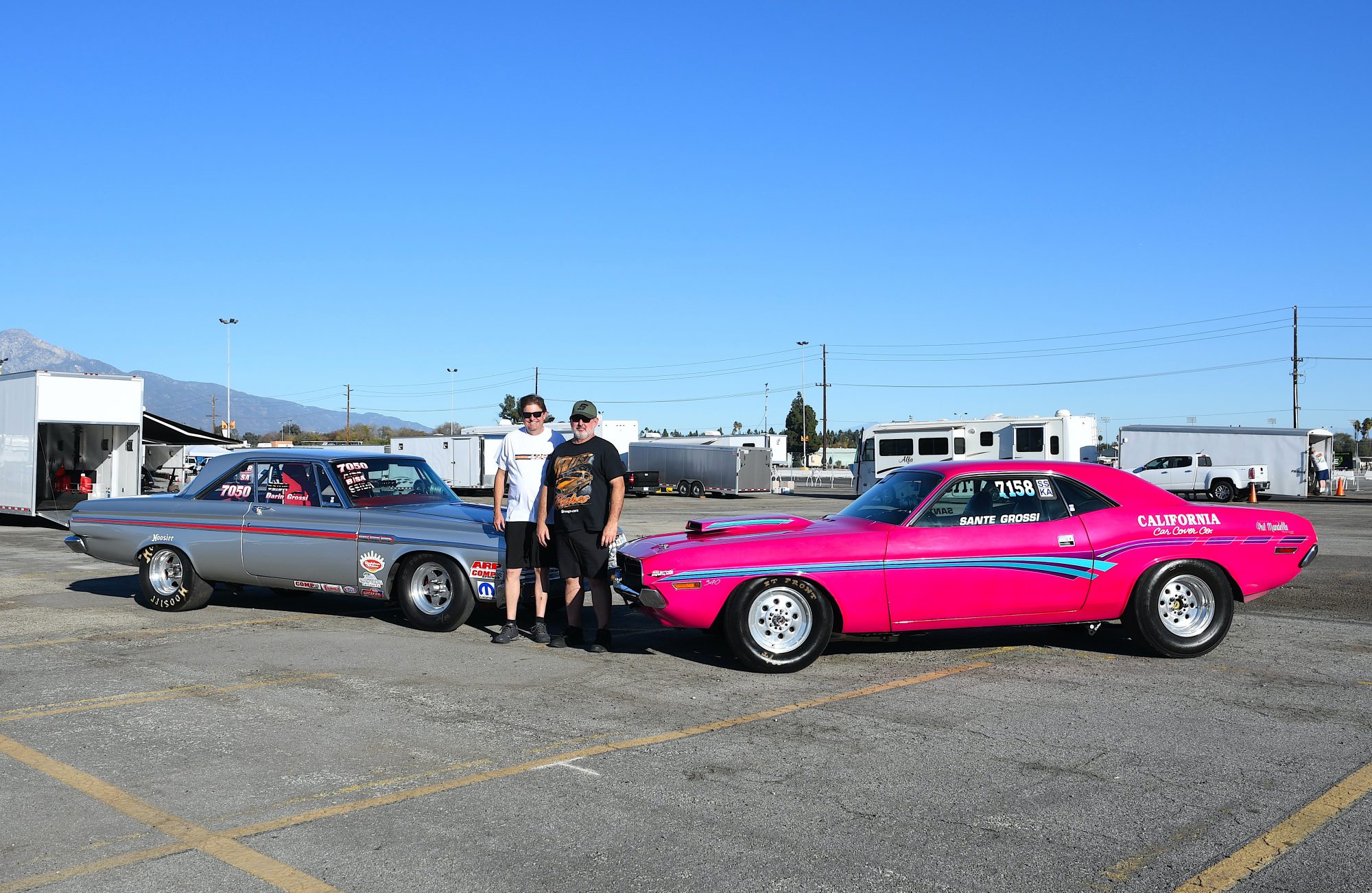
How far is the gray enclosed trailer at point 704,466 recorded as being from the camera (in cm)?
4384

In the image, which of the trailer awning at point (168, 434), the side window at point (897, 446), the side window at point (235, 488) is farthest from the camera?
→ the side window at point (897, 446)

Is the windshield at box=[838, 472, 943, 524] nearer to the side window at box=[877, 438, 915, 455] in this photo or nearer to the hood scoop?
the hood scoop

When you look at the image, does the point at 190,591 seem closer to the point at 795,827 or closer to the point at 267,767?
the point at 267,767

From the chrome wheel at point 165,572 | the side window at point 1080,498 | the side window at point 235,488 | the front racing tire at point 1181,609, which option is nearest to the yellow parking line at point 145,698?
the side window at point 235,488

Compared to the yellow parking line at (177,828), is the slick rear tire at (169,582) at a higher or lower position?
higher

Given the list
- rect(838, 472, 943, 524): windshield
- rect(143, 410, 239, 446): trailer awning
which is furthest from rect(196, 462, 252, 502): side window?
rect(143, 410, 239, 446): trailer awning

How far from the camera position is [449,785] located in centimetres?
457

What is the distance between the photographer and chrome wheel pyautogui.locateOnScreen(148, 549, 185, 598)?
9797mm

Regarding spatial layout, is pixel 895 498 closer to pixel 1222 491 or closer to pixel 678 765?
pixel 678 765

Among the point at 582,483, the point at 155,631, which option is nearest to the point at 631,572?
the point at 582,483

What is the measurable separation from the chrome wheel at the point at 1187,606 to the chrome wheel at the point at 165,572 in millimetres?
8284

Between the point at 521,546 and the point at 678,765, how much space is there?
11.4 ft

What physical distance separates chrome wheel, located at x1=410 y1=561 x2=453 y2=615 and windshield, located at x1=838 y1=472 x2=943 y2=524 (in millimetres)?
3284

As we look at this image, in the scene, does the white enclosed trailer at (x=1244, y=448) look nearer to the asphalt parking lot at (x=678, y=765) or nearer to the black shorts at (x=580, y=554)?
the asphalt parking lot at (x=678, y=765)
